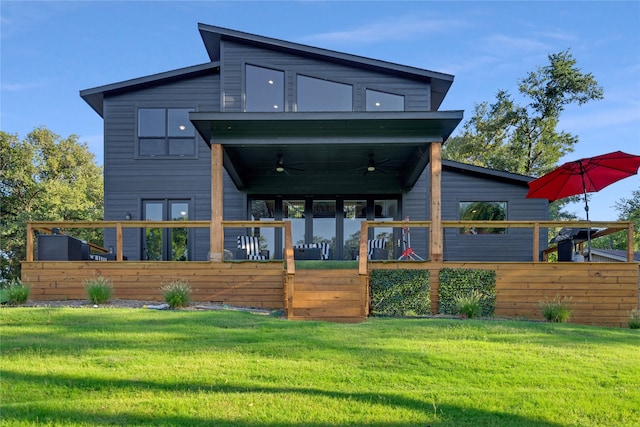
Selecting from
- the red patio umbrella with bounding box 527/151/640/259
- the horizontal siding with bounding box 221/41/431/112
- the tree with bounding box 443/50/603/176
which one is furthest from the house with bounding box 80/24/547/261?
the tree with bounding box 443/50/603/176

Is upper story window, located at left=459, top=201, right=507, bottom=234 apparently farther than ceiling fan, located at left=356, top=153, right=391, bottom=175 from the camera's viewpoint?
Yes

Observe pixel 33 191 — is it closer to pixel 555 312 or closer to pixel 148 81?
pixel 148 81

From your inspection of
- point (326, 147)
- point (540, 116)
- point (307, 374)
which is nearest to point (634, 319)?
point (326, 147)

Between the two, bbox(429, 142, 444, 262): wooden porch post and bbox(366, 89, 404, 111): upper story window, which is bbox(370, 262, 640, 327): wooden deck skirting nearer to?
bbox(429, 142, 444, 262): wooden porch post

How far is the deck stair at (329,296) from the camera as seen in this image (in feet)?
25.8

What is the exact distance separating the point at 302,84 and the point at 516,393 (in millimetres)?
10569

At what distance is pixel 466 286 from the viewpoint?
906 centimetres

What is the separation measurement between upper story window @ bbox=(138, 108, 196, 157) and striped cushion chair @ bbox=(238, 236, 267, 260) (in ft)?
9.27

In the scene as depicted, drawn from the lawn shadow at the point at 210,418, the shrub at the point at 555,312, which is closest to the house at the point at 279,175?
the shrub at the point at 555,312

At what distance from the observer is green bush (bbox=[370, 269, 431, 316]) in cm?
889

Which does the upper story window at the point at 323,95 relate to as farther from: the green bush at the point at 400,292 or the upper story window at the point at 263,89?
the green bush at the point at 400,292

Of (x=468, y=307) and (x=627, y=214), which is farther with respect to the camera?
(x=627, y=214)

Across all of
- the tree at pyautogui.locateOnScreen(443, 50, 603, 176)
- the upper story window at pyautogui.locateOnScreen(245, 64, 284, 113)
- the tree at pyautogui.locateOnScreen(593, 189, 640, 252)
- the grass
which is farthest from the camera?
the tree at pyautogui.locateOnScreen(593, 189, 640, 252)

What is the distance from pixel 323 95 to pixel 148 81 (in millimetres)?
4665
